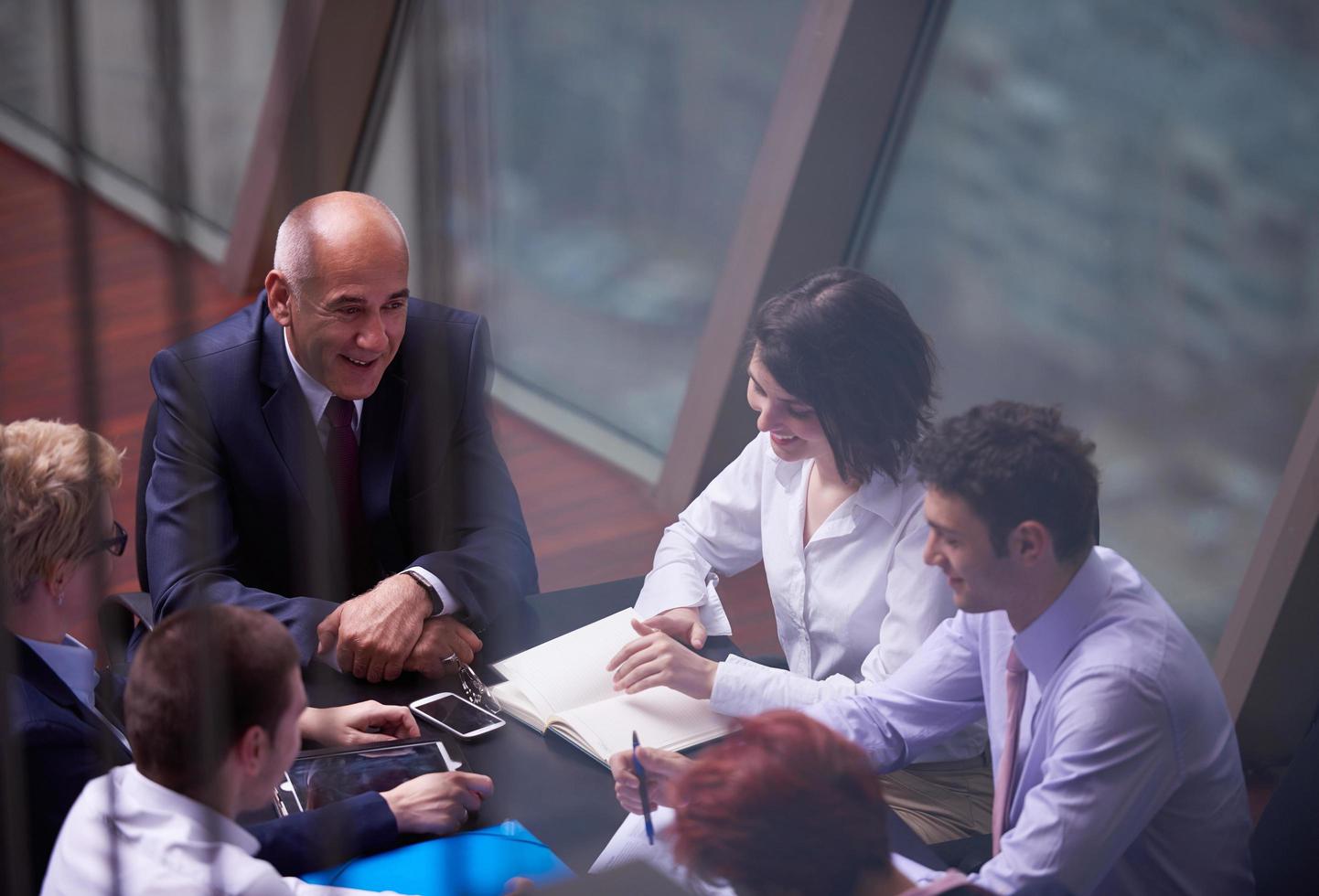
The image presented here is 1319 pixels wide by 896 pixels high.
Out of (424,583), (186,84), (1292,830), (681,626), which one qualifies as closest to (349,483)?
(424,583)

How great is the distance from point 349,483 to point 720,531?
68cm

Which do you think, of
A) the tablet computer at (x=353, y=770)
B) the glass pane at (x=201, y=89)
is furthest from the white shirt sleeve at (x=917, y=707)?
the glass pane at (x=201, y=89)

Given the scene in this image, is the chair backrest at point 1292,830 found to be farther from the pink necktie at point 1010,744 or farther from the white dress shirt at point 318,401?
the white dress shirt at point 318,401

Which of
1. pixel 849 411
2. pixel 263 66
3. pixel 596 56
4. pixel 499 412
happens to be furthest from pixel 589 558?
pixel 263 66

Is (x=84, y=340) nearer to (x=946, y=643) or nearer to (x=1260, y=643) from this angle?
(x=946, y=643)

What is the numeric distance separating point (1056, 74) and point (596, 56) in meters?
1.58

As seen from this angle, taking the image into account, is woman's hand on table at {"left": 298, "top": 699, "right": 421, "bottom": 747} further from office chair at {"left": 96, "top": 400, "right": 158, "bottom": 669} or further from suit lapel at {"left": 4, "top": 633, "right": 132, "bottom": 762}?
office chair at {"left": 96, "top": 400, "right": 158, "bottom": 669}

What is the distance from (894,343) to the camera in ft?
7.41

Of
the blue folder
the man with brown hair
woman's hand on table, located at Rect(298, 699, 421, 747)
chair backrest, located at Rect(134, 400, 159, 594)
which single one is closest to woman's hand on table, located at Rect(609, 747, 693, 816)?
the blue folder

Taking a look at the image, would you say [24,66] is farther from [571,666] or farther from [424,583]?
[571,666]

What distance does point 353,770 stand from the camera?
1.93 meters

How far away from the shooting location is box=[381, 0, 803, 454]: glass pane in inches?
163

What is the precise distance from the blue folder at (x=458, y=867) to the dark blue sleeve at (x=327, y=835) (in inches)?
0.6

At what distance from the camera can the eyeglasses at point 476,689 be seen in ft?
6.89
